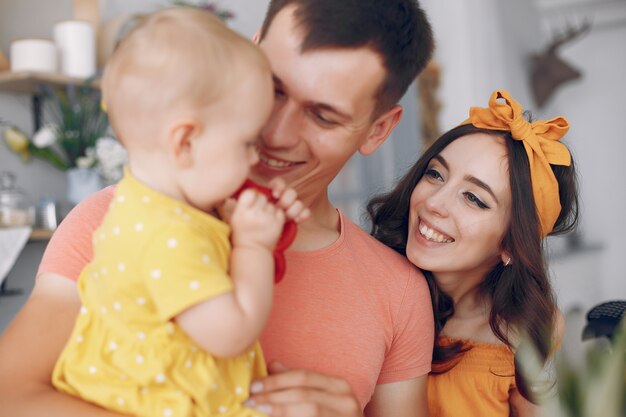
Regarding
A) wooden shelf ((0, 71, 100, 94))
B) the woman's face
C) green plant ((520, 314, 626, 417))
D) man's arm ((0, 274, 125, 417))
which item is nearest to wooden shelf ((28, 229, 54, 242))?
wooden shelf ((0, 71, 100, 94))

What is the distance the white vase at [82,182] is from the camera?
2705 millimetres

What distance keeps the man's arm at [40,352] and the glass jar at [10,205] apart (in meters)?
1.47

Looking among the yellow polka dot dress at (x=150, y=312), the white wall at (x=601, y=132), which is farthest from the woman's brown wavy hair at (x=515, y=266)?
the white wall at (x=601, y=132)

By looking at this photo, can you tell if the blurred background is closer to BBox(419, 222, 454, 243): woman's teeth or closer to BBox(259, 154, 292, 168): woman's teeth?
BBox(419, 222, 454, 243): woman's teeth

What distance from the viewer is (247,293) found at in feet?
2.82

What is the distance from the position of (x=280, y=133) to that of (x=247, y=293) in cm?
35

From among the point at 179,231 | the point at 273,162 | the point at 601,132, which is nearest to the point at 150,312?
the point at 179,231

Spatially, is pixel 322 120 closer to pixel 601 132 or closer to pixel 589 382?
pixel 589 382

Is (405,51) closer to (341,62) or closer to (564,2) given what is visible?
(341,62)

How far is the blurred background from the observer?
281 centimetres

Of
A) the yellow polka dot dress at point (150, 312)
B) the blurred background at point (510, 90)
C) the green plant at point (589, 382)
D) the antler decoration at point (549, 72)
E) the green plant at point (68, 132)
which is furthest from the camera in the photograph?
the antler decoration at point (549, 72)

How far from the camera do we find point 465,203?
1752mm

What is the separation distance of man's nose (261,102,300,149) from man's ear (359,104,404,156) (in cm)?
23

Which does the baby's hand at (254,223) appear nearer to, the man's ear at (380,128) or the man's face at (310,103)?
the man's face at (310,103)
